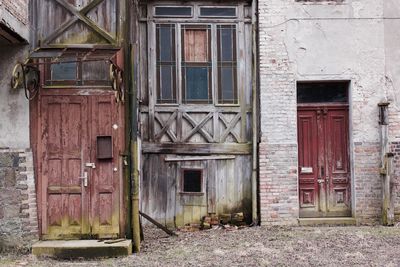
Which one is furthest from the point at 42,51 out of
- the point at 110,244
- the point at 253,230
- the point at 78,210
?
the point at 253,230

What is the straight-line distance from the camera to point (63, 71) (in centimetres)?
838

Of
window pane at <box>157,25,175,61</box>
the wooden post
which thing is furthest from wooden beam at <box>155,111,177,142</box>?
the wooden post

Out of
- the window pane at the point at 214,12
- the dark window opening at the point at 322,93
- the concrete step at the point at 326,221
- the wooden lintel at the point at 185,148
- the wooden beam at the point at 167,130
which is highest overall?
the window pane at the point at 214,12

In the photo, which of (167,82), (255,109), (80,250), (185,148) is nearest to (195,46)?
(167,82)

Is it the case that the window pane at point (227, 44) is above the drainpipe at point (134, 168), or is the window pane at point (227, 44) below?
above

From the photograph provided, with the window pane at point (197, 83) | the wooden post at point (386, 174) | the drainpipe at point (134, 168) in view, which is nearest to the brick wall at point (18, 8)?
the drainpipe at point (134, 168)

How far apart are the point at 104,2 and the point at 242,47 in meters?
3.26

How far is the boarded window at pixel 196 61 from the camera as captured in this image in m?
10.3

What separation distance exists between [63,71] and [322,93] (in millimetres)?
5374

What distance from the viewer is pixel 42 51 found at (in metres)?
7.93

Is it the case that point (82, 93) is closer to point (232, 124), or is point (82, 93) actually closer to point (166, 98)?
point (166, 98)

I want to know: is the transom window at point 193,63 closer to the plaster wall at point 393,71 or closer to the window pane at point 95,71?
the window pane at point 95,71

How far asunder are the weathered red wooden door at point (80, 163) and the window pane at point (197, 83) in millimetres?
2400

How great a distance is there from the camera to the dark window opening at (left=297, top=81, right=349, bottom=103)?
10.5 meters
